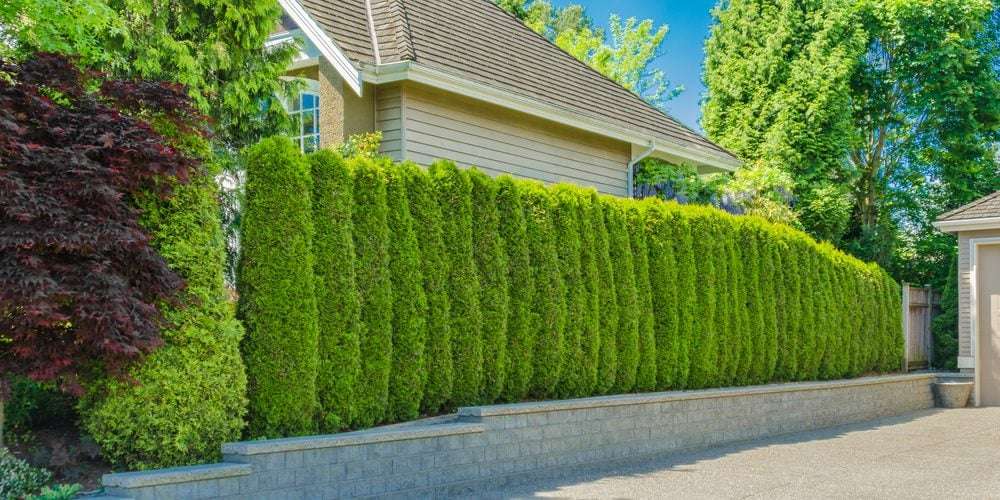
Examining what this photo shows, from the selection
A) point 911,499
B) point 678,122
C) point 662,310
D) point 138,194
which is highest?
point 678,122

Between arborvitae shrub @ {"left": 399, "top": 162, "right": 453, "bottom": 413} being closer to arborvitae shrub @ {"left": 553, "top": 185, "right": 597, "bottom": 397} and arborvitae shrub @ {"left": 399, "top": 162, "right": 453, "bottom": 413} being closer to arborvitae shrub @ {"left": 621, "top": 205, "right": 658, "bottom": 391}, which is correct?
arborvitae shrub @ {"left": 553, "top": 185, "right": 597, "bottom": 397}

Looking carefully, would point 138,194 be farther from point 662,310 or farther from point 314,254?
point 662,310

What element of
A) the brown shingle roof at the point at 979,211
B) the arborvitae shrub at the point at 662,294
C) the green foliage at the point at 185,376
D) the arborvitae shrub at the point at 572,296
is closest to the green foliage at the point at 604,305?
the arborvitae shrub at the point at 572,296

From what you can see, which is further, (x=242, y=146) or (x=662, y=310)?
(x=662, y=310)

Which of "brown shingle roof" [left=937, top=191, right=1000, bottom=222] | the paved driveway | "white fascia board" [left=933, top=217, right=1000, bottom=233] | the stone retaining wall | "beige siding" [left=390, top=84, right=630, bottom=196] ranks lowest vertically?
the paved driveway

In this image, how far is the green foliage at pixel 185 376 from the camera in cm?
626

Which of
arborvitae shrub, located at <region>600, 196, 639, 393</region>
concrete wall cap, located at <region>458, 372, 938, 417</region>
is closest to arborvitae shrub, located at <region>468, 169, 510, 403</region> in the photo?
concrete wall cap, located at <region>458, 372, 938, 417</region>

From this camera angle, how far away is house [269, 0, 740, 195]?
1155 cm

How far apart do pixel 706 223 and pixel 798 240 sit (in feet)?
8.56

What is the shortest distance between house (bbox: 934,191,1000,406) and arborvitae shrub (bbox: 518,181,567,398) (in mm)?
10418

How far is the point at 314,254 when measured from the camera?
7562 millimetres

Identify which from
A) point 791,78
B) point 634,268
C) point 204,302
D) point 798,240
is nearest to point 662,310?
point 634,268

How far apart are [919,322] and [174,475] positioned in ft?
54.6

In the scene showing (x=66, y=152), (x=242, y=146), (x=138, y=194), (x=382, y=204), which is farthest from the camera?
(x=242, y=146)
